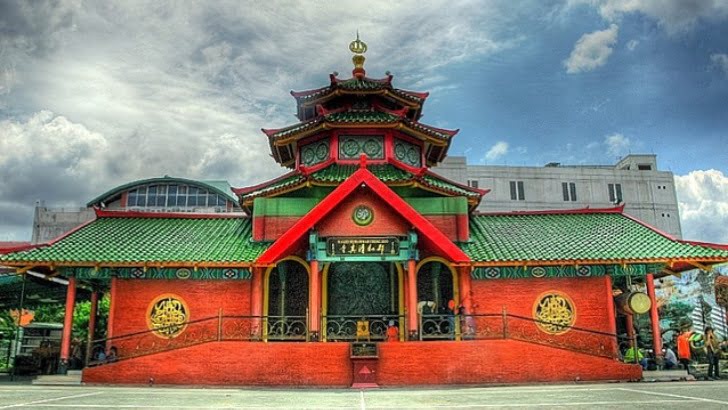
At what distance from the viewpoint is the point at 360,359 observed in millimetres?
15414

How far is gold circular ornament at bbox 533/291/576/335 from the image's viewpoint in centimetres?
1862

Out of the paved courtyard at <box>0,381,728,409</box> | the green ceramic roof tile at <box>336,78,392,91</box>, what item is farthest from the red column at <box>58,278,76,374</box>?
the green ceramic roof tile at <box>336,78,392,91</box>

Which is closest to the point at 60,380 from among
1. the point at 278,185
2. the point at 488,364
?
the point at 278,185

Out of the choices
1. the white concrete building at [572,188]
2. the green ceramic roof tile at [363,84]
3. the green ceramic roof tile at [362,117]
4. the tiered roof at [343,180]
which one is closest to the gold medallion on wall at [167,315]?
the tiered roof at [343,180]

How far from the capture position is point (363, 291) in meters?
19.9

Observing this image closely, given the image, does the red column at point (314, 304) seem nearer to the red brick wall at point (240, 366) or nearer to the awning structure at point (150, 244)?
the red brick wall at point (240, 366)

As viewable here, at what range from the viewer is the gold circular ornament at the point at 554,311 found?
61.1 feet

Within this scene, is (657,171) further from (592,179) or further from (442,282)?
(442,282)

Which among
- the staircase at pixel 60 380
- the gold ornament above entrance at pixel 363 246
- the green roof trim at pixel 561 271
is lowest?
the staircase at pixel 60 380

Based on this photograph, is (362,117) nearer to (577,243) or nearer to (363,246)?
(363,246)

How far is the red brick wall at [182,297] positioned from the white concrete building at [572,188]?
38.0 m

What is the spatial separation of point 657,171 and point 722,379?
155ft

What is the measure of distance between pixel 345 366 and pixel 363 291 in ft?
15.3

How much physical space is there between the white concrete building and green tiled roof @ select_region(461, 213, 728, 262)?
32005mm
